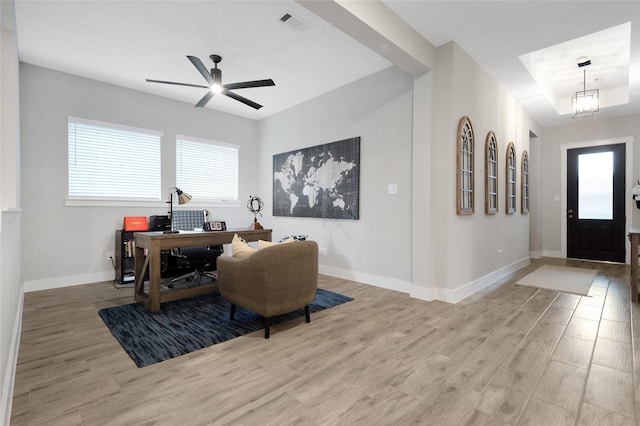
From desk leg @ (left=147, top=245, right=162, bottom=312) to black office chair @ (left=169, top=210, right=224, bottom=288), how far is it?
0.73m

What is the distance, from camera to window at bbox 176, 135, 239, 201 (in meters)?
5.34

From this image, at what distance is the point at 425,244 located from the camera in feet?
11.5

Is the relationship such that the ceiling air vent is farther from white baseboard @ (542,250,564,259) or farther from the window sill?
white baseboard @ (542,250,564,259)

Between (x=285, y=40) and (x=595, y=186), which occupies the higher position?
(x=285, y=40)

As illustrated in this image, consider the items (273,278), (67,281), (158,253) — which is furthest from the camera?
(67,281)

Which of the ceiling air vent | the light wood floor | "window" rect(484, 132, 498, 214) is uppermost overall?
the ceiling air vent

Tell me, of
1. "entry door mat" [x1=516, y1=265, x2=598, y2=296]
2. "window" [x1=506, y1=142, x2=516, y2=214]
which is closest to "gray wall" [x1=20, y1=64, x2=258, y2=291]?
"window" [x1=506, y1=142, x2=516, y2=214]

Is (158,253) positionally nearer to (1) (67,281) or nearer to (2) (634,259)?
(1) (67,281)

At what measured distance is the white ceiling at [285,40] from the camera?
286cm

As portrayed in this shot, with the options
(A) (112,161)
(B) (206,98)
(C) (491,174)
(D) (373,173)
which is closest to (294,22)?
(B) (206,98)

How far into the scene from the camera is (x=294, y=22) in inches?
121

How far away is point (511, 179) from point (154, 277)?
5253 millimetres

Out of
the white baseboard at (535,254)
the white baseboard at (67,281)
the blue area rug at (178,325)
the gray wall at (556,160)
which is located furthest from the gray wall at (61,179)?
the gray wall at (556,160)

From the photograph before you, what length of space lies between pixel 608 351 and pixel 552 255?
5026 mm
